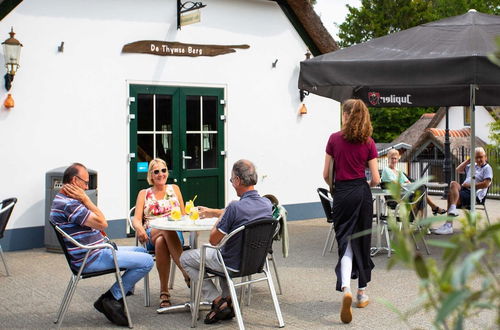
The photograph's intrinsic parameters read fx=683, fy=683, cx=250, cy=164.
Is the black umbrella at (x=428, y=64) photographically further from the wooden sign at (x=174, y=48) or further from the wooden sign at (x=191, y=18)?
the wooden sign at (x=174, y=48)

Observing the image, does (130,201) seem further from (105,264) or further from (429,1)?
(429,1)

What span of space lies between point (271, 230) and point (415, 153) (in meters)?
21.4

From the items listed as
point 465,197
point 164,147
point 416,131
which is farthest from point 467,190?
point 416,131

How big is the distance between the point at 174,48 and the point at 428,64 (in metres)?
4.67

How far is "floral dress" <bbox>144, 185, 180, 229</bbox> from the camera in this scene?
20.1 ft

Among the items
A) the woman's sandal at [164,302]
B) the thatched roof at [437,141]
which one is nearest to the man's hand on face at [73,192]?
the woman's sandal at [164,302]

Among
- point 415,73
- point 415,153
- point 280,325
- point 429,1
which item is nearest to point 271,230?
point 280,325

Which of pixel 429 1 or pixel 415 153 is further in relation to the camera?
pixel 429 1

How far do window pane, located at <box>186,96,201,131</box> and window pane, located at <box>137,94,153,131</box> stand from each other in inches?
25.1

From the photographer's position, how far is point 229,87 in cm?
1092

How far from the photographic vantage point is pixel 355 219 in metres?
5.44

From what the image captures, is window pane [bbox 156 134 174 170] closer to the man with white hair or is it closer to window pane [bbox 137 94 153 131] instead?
window pane [bbox 137 94 153 131]

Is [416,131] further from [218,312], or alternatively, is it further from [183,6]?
[218,312]

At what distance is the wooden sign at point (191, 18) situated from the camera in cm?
967
